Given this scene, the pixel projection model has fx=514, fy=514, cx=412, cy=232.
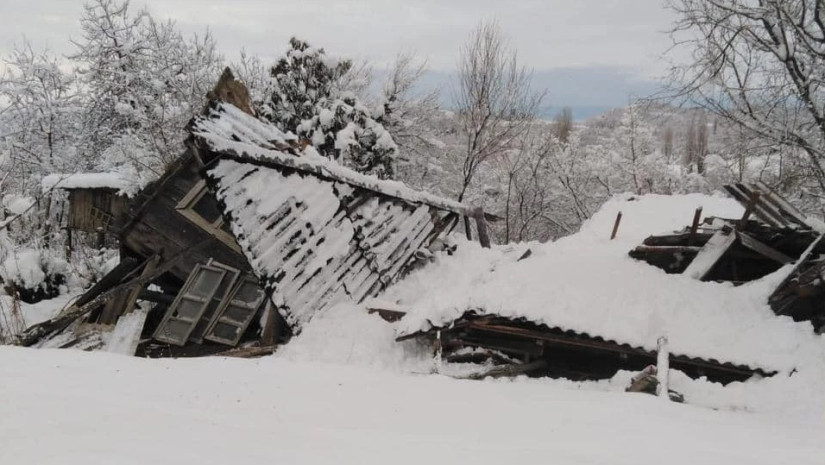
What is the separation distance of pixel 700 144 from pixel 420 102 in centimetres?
3252

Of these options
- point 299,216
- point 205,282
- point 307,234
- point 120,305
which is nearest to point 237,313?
point 205,282

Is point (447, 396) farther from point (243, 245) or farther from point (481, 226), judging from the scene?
point (481, 226)

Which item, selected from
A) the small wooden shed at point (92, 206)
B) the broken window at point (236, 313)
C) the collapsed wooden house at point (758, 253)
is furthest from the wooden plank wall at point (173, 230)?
the small wooden shed at point (92, 206)

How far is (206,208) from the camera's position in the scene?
900 cm

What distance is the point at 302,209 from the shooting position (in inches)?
297

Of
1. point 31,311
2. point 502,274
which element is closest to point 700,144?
point 502,274

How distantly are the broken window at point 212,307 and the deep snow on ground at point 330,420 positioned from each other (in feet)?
7.53

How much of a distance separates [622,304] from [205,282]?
6.39m

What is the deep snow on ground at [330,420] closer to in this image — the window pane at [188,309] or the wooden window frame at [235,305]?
the wooden window frame at [235,305]

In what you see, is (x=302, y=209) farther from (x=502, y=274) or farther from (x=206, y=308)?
(x=502, y=274)

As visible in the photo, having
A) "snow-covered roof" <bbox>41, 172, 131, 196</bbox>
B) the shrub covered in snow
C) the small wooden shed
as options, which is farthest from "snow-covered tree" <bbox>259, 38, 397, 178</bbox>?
the shrub covered in snow

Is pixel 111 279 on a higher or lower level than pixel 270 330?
lower

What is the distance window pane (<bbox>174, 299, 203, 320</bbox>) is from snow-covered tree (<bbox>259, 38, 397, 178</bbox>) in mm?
8972

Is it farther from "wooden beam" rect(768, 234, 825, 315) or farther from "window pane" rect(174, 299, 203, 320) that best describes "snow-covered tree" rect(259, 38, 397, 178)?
"wooden beam" rect(768, 234, 825, 315)
